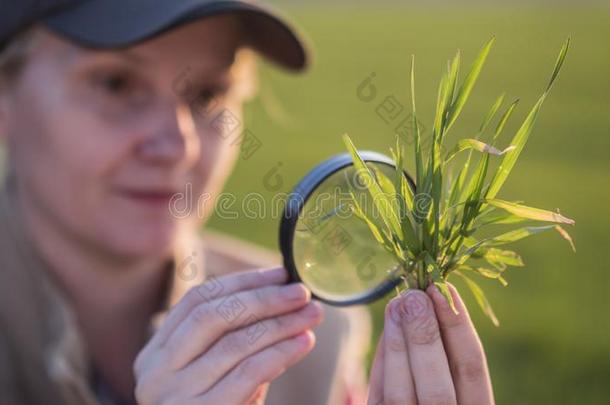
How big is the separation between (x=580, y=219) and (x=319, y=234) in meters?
6.13

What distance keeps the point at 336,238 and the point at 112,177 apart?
1.10 meters

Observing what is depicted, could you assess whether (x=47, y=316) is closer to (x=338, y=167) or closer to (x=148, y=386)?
(x=148, y=386)

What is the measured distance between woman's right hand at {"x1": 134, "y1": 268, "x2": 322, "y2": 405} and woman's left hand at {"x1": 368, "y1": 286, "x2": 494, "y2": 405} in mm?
269

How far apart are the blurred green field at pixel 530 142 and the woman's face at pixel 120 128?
3.97ft

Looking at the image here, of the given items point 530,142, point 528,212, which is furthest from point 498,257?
point 530,142

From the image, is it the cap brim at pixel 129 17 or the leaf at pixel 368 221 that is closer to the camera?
the leaf at pixel 368 221

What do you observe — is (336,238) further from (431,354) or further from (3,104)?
(3,104)

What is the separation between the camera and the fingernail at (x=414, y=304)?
4.28 ft

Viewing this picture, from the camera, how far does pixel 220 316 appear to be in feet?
4.89

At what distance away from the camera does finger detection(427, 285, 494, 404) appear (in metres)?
1.32

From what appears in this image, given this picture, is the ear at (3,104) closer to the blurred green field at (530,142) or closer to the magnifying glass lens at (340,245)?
the blurred green field at (530,142)

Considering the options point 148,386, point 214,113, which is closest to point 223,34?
point 214,113

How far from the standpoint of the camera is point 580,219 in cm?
715

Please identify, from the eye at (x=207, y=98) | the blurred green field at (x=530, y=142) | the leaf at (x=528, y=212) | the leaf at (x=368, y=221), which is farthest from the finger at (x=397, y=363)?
the blurred green field at (x=530, y=142)
